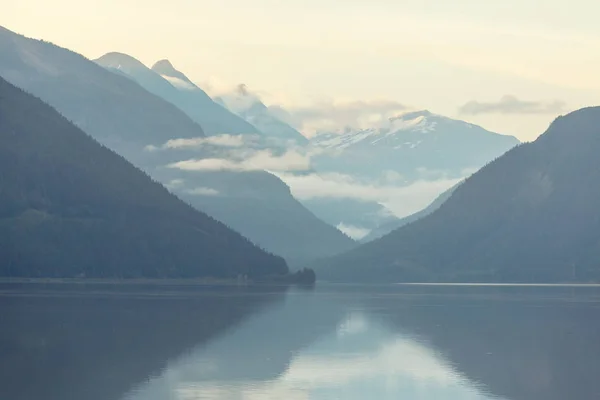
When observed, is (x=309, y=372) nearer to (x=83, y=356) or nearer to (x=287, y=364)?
(x=287, y=364)

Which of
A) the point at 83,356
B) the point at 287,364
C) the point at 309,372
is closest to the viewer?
the point at 309,372

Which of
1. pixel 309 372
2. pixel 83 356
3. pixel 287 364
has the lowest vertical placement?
pixel 309 372

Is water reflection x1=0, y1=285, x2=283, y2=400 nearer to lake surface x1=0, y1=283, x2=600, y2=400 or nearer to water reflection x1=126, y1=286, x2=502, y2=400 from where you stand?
lake surface x1=0, y1=283, x2=600, y2=400

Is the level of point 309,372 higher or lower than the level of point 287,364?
lower

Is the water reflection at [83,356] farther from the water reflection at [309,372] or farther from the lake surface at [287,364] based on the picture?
the water reflection at [309,372]

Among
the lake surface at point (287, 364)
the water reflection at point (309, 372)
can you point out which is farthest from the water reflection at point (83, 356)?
the water reflection at point (309, 372)

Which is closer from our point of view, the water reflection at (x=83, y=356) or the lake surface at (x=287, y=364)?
the water reflection at (x=83, y=356)

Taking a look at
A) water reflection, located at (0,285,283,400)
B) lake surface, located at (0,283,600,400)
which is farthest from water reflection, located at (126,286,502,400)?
water reflection, located at (0,285,283,400)

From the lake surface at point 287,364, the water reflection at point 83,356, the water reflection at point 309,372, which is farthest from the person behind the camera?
the lake surface at point 287,364

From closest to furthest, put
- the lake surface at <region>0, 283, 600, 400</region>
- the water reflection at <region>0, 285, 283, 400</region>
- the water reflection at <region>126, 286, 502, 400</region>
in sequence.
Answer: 1. the water reflection at <region>0, 285, 283, 400</region>
2. the water reflection at <region>126, 286, 502, 400</region>
3. the lake surface at <region>0, 283, 600, 400</region>

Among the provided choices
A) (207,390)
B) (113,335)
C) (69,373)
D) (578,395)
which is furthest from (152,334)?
(578,395)

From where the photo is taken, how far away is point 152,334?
186 meters

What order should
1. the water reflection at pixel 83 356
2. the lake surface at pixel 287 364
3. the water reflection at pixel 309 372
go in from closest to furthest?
the water reflection at pixel 83 356 → the water reflection at pixel 309 372 → the lake surface at pixel 287 364

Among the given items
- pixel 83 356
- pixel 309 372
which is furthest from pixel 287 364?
pixel 83 356
